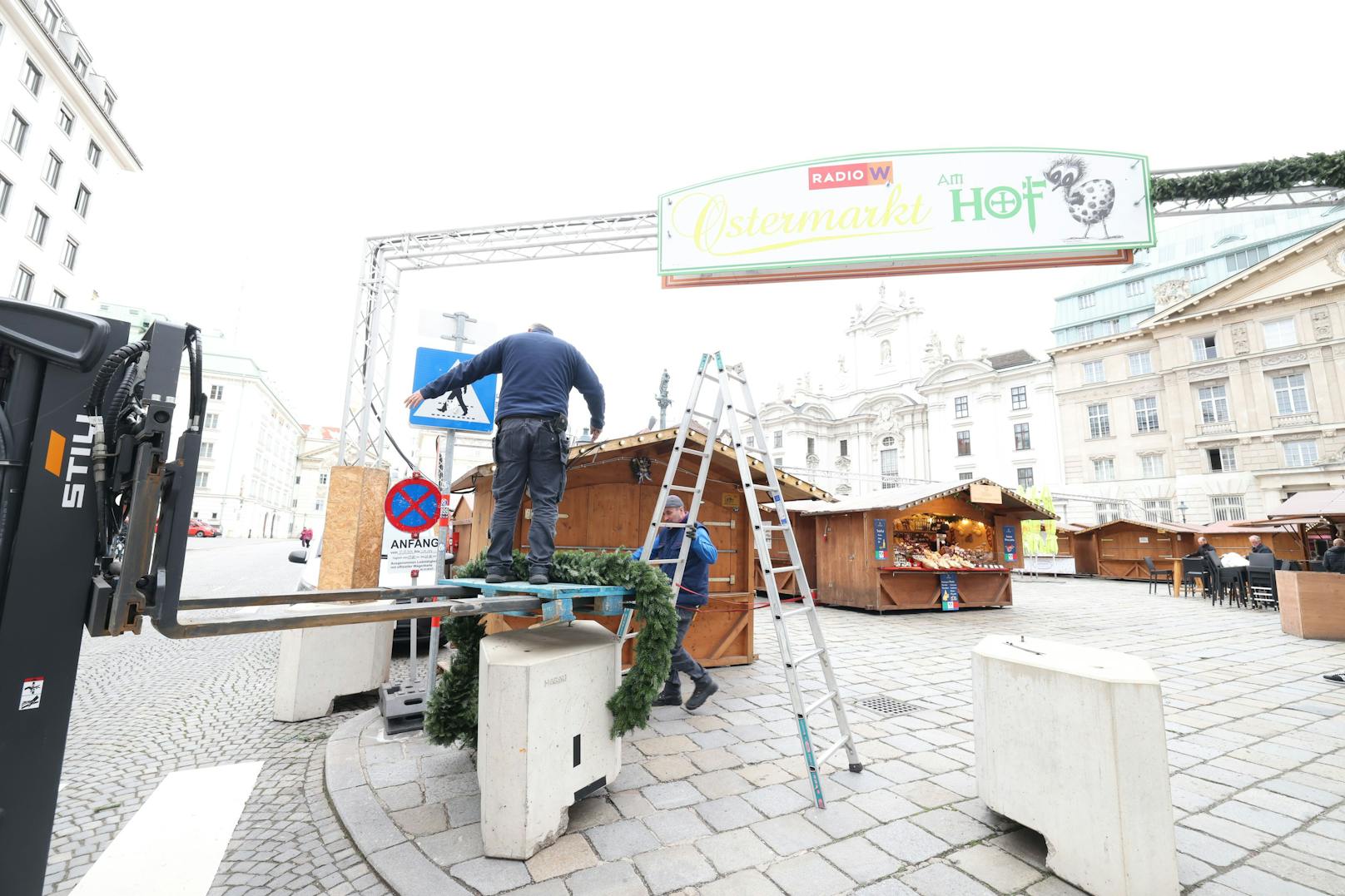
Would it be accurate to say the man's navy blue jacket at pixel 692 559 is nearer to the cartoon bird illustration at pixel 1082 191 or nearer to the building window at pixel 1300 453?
the cartoon bird illustration at pixel 1082 191

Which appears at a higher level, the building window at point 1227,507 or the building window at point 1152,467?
the building window at point 1152,467

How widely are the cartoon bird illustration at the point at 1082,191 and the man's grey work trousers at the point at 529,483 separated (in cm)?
650

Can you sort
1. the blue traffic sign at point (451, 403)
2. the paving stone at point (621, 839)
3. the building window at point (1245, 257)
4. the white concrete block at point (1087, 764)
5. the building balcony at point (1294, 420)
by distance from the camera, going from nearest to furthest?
the white concrete block at point (1087, 764)
the paving stone at point (621, 839)
the blue traffic sign at point (451, 403)
the building balcony at point (1294, 420)
the building window at point (1245, 257)

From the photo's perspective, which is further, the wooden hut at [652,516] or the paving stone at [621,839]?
the wooden hut at [652,516]

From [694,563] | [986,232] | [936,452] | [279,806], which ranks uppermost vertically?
[936,452]

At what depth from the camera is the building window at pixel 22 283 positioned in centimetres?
2463

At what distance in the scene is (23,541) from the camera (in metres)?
1.96

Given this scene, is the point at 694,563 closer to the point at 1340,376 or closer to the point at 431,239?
the point at 431,239

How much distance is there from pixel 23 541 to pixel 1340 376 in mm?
45296

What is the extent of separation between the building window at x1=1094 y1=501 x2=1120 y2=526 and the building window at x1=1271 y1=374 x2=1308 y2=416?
8.95 meters

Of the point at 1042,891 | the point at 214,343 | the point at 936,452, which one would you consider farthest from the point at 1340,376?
the point at 214,343

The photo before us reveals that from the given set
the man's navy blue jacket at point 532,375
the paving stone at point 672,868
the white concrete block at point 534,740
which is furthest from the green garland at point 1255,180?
the paving stone at point 672,868

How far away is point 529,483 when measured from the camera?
3.77 meters

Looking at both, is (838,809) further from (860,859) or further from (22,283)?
(22,283)
